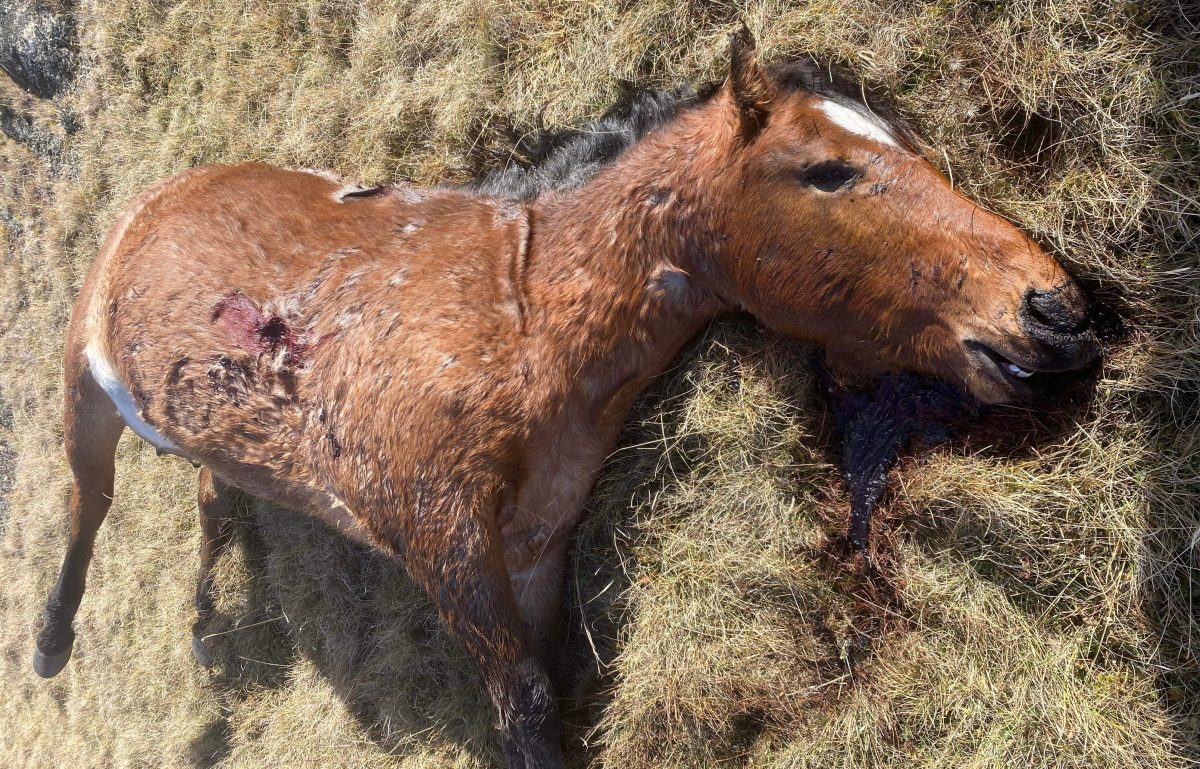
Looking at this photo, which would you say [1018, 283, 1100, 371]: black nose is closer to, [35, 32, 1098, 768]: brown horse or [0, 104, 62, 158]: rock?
[35, 32, 1098, 768]: brown horse

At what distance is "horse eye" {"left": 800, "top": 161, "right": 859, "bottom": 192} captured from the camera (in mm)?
2215

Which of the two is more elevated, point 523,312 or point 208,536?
point 523,312

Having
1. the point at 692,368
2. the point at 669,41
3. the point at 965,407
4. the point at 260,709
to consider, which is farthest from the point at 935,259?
the point at 260,709

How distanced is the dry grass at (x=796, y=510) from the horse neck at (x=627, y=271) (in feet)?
1.32

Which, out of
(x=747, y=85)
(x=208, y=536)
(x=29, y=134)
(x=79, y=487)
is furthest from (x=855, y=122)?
(x=29, y=134)

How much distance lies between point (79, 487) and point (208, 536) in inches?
30.3

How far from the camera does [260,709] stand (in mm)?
4535

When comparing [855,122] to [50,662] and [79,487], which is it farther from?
[50,662]

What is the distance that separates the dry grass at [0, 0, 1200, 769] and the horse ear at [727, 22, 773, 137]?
2.12 feet

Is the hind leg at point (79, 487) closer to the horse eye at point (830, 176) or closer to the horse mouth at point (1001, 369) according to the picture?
the horse eye at point (830, 176)

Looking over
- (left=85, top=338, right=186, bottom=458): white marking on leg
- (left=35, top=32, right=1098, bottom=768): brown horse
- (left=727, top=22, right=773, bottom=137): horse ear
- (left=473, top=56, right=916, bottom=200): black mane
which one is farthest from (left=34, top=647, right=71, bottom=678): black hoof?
(left=727, top=22, right=773, bottom=137): horse ear

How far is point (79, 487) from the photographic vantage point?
172 inches

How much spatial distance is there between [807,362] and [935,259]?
0.75m

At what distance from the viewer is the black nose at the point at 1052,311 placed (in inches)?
81.4
